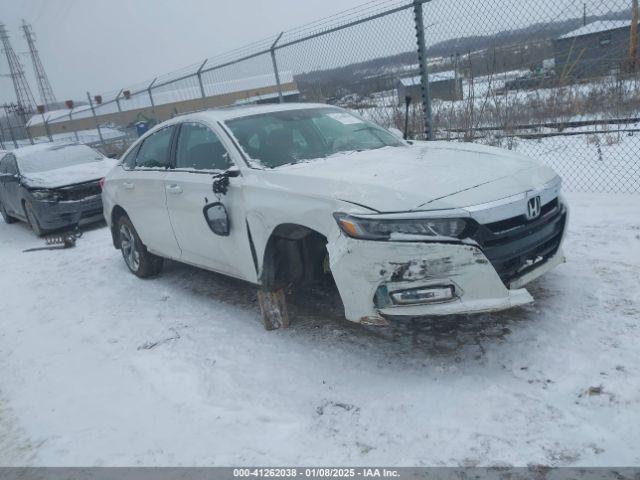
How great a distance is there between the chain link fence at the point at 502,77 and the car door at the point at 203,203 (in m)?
2.41

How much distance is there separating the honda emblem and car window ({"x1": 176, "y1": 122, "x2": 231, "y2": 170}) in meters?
2.18

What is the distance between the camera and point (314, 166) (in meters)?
3.47

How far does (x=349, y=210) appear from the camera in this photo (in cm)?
284

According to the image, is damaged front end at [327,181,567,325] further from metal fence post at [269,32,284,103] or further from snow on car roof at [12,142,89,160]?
snow on car roof at [12,142,89,160]

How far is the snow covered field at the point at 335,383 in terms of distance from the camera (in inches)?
96.6

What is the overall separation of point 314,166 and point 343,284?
1.00m

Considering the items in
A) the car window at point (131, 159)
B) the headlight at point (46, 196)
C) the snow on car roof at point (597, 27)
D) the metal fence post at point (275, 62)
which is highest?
the metal fence post at point (275, 62)

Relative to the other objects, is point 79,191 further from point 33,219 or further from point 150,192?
point 150,192

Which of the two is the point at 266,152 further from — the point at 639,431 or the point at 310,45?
the point at 310,45

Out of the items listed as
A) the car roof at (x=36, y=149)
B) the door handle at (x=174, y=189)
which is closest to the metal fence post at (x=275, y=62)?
the car roof at (x=36, y=149)

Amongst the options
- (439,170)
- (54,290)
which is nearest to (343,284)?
(439,170)

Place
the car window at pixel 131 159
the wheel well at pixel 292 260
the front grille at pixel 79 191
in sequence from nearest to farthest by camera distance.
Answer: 1. the wheel well at pixel 292 260
2. the car window at pixel 131 159
3. the front grille at pixel 79 191

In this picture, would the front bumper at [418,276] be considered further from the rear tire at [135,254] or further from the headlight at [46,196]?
the headlight at [46,196]

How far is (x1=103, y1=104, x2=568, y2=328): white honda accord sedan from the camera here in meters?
2.72
